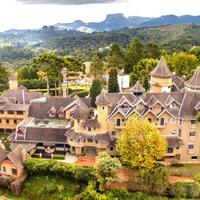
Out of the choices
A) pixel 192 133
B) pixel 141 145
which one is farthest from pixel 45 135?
pixel 192 133

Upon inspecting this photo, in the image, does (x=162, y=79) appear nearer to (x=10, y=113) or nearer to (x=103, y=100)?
(x=103, y=100)

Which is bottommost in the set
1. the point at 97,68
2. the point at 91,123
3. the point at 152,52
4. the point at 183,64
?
the point at 91,123

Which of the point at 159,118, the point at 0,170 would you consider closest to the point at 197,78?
the point at 159,118

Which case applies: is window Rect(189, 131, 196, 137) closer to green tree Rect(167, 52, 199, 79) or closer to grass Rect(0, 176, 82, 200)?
grass Rect(0, 176, 82, 200)

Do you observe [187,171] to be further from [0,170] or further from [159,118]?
[0,170]

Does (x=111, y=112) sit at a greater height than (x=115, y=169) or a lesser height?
greater

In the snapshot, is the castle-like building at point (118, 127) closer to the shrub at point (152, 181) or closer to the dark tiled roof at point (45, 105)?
the dark tiled roof at point (45, 105)

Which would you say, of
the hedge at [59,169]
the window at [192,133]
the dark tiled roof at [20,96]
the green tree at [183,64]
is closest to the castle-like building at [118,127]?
the window at [192,133]
